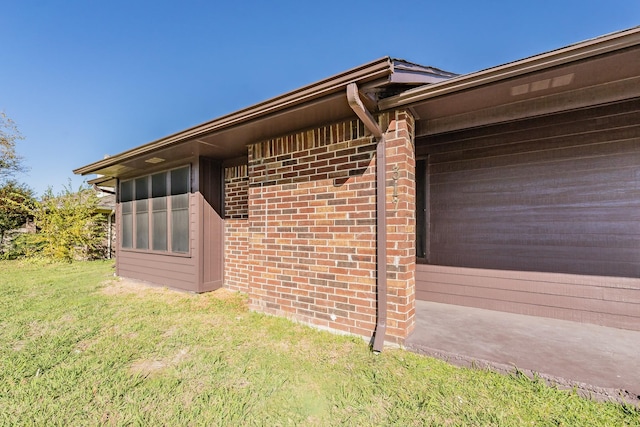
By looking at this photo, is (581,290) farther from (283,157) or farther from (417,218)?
(283,157)

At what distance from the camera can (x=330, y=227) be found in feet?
10.3

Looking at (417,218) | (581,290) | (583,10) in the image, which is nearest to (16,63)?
(417,218)

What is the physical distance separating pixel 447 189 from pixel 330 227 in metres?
1.86

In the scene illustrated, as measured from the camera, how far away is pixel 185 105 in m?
14.4

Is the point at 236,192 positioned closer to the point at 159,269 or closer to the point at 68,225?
the point at 159,269

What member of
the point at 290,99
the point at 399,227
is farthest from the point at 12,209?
the point at 399,227

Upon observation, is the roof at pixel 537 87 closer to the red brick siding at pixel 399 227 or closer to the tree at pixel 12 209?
the red brick siding at pixel 399 227

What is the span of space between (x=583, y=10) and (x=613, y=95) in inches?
214

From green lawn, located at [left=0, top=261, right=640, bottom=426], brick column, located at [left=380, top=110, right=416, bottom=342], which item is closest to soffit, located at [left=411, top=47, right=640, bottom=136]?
brick column, located at [left=380, top=110, right=416, bottom=342]

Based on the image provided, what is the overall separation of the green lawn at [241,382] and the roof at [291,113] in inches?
92.1

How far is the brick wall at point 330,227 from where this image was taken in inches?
107

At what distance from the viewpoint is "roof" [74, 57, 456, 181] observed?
7.93ft

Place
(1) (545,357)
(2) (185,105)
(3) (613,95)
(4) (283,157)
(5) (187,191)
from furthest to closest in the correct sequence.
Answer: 1. (2) (185,105)
2. (5) (187,191)
3. (4) (283,157)
4. (3) (613,95)
5. (1) (545,357)

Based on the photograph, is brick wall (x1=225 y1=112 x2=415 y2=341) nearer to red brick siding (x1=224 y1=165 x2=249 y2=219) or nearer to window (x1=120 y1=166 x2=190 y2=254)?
red brick siding (x1=224 y1=165 x2=249 y2=219)
